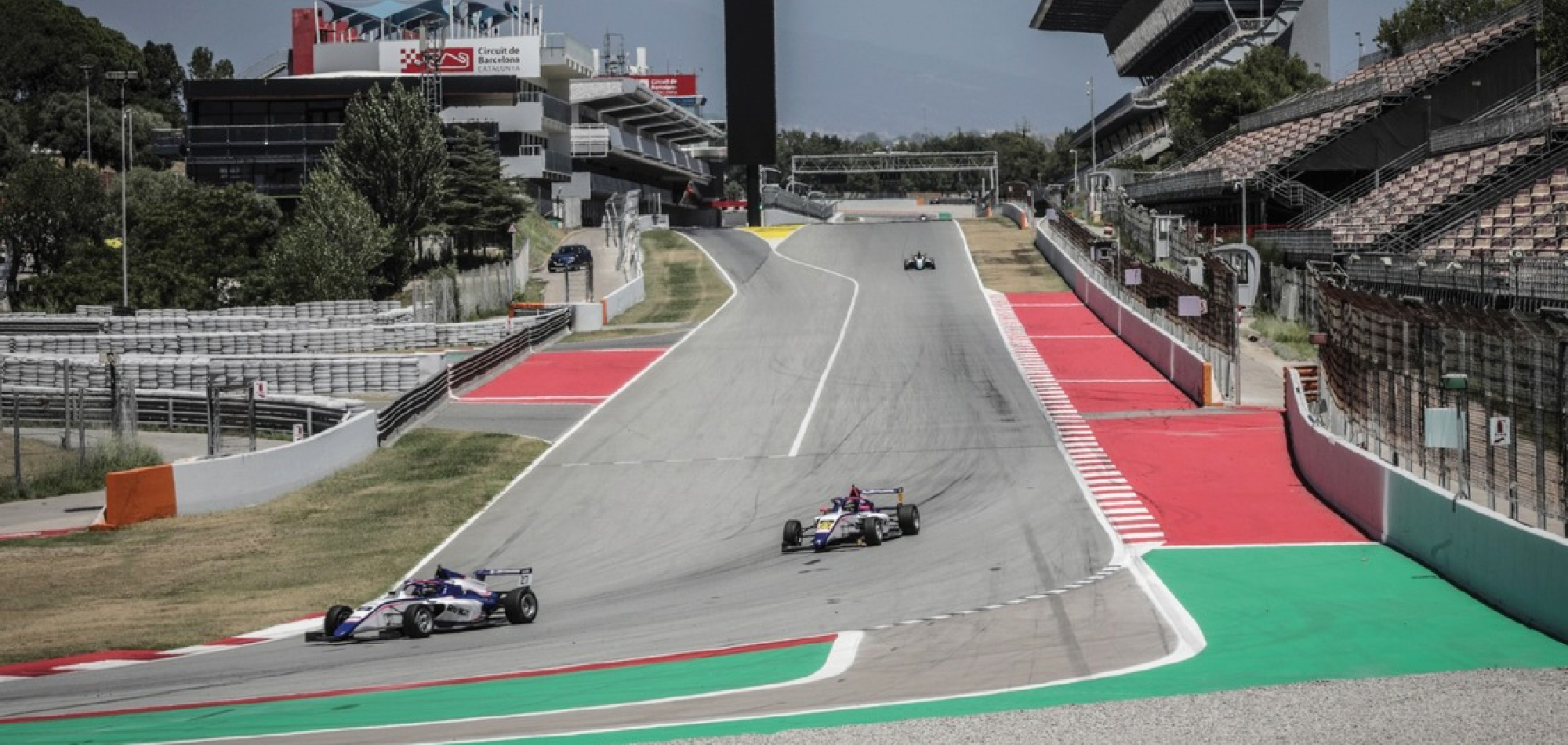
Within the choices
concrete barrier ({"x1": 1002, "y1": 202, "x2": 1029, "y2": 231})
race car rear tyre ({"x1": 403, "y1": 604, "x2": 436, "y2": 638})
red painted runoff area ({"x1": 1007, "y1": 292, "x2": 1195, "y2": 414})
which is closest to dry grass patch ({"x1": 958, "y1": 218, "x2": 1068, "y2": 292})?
concrete barrier ({"x1": 1002, "y1": 202, "x2": 1029, "y2": 231})

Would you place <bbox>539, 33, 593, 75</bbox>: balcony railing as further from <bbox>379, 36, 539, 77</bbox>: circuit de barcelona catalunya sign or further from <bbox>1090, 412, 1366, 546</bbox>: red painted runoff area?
<bbox>1090, 412, 1366, 546</bbox>: red painted runoff area

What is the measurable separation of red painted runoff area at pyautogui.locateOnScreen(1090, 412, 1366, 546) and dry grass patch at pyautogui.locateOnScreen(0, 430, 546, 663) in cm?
1330

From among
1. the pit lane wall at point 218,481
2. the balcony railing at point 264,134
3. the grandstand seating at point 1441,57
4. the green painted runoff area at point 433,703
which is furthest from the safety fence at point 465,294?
the green painted runoff area at point 433,703

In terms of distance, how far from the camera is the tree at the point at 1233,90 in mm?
115062

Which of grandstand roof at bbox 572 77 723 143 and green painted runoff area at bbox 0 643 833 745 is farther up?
grandstand roof at bbox 572 77 723 143

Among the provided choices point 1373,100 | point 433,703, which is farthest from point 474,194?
point 433,703

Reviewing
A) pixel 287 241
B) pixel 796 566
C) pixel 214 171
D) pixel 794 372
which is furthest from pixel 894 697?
pixel 214 171

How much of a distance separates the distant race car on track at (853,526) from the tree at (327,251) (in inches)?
1886

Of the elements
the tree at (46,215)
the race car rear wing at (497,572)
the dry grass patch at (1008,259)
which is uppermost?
the tree at (46,215)

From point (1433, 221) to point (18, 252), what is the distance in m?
72.0

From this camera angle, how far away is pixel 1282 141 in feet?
292

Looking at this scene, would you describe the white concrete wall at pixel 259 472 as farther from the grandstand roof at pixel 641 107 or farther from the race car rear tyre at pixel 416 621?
the grandstand roof at pixel 641 107

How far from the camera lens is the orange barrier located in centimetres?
3184

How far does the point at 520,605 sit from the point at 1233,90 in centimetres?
10181
